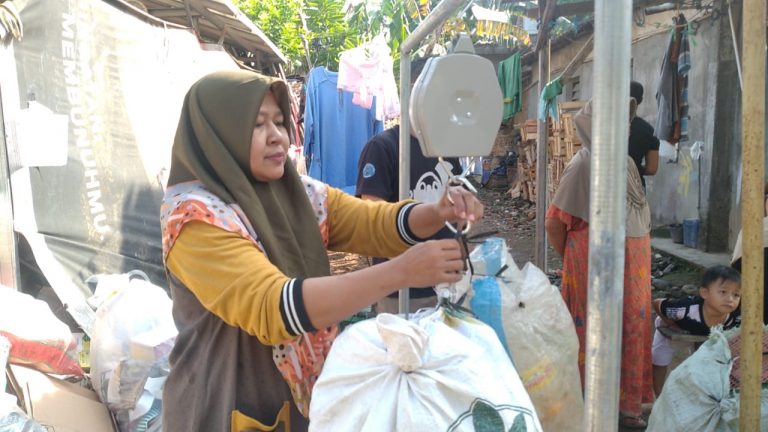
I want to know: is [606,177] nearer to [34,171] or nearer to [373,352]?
[373,352]

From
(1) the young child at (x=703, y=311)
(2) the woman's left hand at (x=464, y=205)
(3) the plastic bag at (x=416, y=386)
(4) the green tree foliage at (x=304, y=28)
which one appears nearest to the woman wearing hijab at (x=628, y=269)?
(1) the young child at (x=703, y=311)

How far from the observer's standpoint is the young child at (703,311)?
2912mm

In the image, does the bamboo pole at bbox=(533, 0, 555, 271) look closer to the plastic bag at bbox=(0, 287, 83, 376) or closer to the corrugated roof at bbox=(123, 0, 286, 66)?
the plastic bag at bbox=(0, 287, 83, 376)

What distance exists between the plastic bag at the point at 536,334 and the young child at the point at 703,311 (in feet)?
6.06

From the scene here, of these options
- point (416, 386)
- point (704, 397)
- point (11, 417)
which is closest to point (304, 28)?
point (11, 417)

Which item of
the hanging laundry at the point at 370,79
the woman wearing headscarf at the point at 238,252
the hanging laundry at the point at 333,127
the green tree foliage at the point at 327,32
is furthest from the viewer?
the green tree foliage at the point at 327,32

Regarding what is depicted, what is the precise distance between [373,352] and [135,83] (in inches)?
167

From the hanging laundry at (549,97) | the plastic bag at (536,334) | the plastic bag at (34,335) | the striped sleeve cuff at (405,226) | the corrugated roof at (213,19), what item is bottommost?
the plastic bag at (34,335)

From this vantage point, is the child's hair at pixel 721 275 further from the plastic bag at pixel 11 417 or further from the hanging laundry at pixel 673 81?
the hanging laundry at pixel 673 81

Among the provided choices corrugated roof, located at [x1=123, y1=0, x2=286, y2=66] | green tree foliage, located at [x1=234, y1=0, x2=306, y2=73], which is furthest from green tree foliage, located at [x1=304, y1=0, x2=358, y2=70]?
corrugated roof, located at [x1=123, y1=0, x2=286, y2=66]

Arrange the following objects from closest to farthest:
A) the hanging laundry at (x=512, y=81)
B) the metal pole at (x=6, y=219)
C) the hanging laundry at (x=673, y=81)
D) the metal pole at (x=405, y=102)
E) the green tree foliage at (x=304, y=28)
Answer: the metal pole at (x=405, y=102)
the metal pole at (x=6, y=219)
the hanging laundry at (x=673, y=81)
the hanging laundry at (x=512, y=81)
the green tree foliage at (x=304, y=28)

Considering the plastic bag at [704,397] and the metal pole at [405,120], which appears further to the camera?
the metal pole at [405,120]

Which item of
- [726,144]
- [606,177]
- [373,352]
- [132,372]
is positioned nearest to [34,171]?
[132,372]

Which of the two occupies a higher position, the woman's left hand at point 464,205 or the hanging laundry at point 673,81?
the hanging laundry at point 673,81
